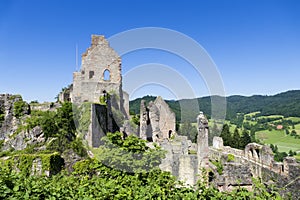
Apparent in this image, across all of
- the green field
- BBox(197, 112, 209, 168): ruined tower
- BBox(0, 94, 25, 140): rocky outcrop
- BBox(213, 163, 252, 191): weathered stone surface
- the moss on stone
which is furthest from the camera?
the green field

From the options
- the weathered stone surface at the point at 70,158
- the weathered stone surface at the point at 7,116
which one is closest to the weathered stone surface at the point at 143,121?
the weathered stone surface at the point at 70,158

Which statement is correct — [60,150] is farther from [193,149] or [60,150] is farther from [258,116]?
[258,116]

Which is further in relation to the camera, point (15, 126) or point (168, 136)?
point (168, 136)

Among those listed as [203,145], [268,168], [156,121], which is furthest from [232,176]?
[156,121]

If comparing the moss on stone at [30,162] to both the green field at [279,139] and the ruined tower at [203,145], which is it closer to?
the ruined tower at [203,145]

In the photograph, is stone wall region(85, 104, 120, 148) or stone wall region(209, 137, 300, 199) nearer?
stone wall region(209, 137, 300, 199)

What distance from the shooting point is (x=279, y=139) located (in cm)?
7400

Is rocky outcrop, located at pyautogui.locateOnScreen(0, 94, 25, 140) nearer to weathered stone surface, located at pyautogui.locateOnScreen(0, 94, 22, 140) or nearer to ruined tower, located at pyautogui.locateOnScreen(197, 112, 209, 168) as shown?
weathered stone surface, located at pyautogui.locateOnScreen(0, 94, 22, 140)

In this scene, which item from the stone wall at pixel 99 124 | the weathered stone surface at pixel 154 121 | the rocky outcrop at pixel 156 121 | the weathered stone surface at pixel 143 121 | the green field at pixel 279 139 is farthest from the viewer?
the green field at pixel 279 139

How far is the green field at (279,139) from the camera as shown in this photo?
6575 cm

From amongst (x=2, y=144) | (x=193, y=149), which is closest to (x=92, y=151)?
(x=2, y=144)

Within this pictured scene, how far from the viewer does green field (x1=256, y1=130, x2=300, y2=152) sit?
65750mm

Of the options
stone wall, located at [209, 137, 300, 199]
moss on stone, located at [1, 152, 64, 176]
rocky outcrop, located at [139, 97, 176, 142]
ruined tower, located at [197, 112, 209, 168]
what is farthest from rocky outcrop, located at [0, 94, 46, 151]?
stone wall, located at [209, 137, 300, 199]

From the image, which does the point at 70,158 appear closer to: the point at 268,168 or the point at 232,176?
the point at 232,176
